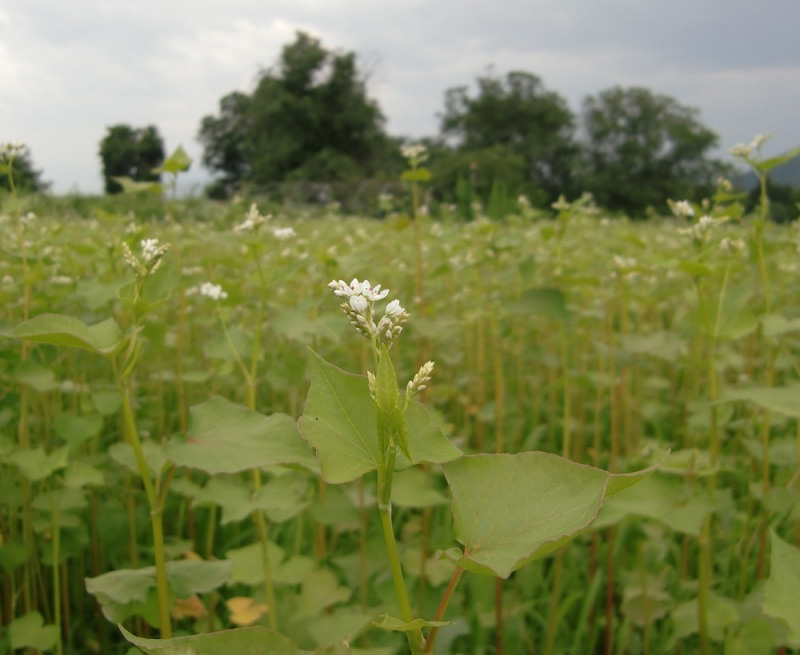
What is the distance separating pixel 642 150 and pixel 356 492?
45675 mm

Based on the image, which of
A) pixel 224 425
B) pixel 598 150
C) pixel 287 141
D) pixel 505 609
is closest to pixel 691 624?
pixel 505 609

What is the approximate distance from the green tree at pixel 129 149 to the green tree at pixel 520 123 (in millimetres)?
16982

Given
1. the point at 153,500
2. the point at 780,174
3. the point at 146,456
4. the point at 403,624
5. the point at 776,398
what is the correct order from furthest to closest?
1. the point at 780,174
2. the point at 776,398
3. the point at 146,456
4. the point at 153,500
5. the point at 403,624

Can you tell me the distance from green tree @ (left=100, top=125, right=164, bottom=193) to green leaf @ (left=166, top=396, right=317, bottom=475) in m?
28.8

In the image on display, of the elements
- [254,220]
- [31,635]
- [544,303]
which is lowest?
[31,635]

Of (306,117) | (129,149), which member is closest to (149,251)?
(129,149)

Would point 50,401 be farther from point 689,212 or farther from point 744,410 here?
point 744,410

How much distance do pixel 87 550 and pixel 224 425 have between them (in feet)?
3.79

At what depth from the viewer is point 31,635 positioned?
1.37m

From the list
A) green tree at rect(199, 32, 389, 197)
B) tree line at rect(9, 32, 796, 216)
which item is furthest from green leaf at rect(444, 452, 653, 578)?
green tree at rect(199, 32, 389, 197)

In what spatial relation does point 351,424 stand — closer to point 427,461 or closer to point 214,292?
point 427,461

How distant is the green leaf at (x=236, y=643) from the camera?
57 centimetres

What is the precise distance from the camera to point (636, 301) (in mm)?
3271

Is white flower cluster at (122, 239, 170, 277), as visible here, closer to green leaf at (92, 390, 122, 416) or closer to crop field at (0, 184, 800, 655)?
crop field at (0, 184, 800, 655)
